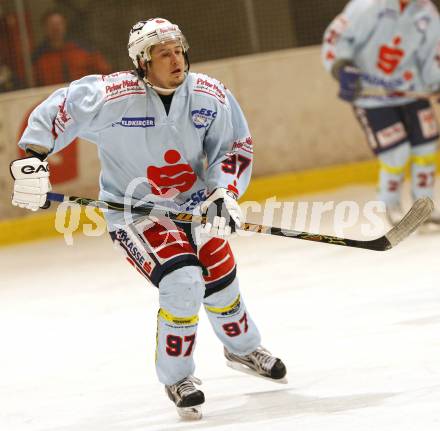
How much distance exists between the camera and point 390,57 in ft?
17.7

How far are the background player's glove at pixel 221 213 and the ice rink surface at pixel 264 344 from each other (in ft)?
1.63

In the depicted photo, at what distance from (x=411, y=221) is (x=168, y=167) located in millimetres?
784

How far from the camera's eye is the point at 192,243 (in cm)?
307

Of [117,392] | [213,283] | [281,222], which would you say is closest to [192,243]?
[213,283]

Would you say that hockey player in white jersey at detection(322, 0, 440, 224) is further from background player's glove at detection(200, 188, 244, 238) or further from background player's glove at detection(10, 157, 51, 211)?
background player's glove at detection(10, 157, 51, 211)

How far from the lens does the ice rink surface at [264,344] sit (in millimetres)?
2865

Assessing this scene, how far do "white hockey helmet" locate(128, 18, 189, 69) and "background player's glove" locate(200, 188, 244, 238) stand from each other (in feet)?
1.41

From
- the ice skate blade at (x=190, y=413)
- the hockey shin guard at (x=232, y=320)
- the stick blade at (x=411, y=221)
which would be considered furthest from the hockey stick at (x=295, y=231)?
the ice skate blade at (x=190, y=413)

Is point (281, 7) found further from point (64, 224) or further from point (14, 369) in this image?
point (14, 369)

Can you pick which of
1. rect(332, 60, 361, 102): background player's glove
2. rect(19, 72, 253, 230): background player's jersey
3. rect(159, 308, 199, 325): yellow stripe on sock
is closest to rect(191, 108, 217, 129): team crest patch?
rect(19, 72, 253, 230): background player's jersey

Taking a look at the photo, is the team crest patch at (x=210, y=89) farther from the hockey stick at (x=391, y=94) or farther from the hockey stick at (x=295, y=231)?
the hockey stick at (x=391, y=94)

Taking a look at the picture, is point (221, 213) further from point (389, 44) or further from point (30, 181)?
point (389, 44)

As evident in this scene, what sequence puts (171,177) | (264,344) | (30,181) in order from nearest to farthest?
(30,181), (171,177), (264,344)

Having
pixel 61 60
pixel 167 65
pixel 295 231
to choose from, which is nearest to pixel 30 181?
pixel 167 65
